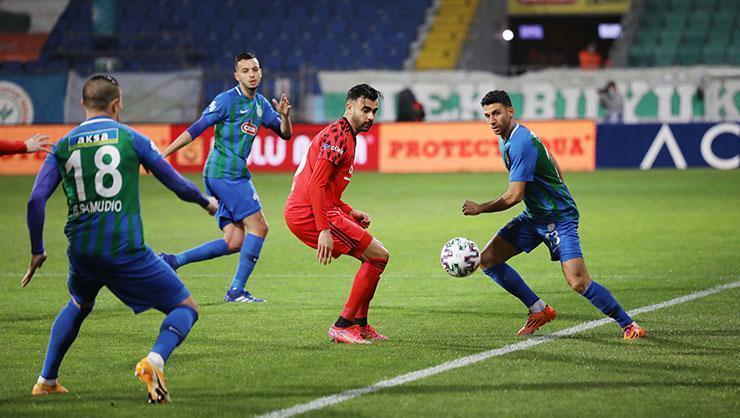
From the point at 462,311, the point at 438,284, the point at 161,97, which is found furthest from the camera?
the point at 161,97

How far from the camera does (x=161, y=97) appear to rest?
110 ft

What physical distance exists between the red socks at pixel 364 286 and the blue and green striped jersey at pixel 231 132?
9.38 feet

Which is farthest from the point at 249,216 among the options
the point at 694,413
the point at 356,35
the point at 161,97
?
the point at 356,35

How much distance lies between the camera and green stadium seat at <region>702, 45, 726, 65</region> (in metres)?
33.4

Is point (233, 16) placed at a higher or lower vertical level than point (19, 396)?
higher

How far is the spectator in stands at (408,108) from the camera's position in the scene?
29234mm

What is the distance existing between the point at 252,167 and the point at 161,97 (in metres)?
5.98

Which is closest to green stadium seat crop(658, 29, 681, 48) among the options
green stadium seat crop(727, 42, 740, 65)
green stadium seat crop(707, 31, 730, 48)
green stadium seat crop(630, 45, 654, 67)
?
green stadium seat crop(630, 45, 654, 67)

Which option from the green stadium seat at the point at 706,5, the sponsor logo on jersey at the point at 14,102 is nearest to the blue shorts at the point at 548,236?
the sponsor logo on jersey at the point at 14,102

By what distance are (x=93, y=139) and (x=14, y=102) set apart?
2910 centimetres

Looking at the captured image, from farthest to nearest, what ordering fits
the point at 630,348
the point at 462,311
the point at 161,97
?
1. the point at 161,97
2. the point at 462,311
3. the point at 630,348

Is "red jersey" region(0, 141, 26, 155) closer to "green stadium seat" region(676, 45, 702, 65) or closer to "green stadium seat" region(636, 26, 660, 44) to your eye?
"green stadium seat" region(676, 45, 702, 65)

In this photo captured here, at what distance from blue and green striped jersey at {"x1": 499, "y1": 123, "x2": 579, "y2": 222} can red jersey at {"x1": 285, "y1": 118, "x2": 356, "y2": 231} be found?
115cm

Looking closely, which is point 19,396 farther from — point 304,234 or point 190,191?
point 304,234
